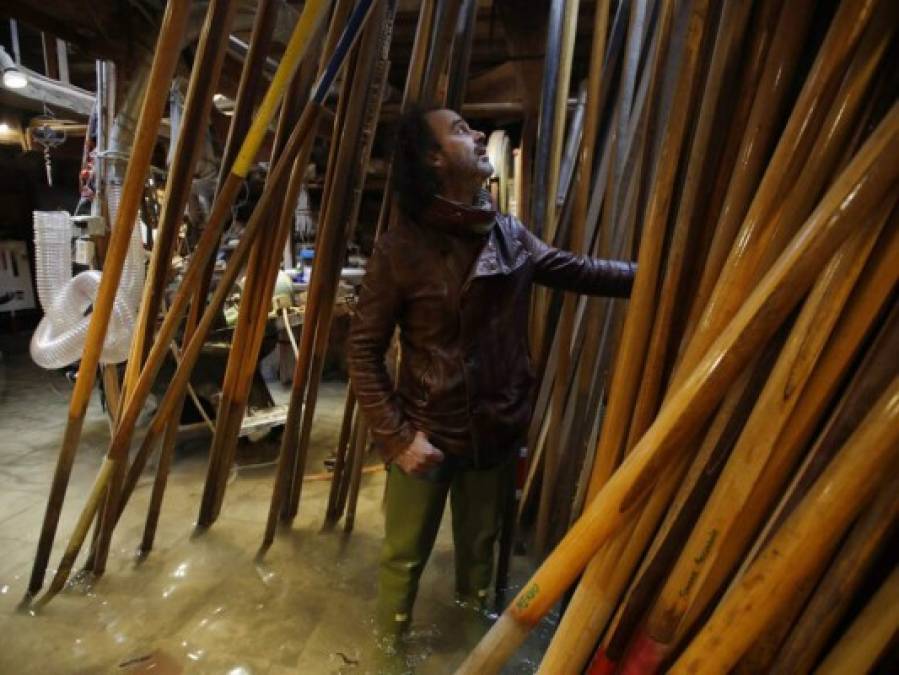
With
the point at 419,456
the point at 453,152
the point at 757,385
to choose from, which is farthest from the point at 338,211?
Answer: the point at 757,385

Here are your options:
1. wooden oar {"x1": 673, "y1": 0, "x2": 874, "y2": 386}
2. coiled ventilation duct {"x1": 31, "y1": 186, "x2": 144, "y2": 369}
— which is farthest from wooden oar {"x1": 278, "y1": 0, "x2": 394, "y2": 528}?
wooden oar {"x1": 673, "y1": 0, "x2": 874, "y2": 386}

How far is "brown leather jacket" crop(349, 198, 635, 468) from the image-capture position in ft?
4.54

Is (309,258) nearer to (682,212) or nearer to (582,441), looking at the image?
(582,441)

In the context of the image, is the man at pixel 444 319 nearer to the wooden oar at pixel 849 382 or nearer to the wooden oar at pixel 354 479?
the wooden oar at pixel 354 479

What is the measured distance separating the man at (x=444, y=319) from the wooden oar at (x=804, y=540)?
0.92 metres

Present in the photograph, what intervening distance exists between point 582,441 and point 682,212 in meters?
1.36

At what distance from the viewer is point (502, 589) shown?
1.97 m

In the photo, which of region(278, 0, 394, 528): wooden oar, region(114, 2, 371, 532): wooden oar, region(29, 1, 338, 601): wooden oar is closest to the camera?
region(29, 1, 338, 601): wooden oar

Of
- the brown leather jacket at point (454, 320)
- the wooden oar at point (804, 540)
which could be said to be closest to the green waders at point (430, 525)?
the brown leather jacket at point (454, 320)

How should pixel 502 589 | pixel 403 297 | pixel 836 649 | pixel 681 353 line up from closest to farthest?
pixel 836 649 → pixel 681 353 → pixel 403 297 → pixel 502 589

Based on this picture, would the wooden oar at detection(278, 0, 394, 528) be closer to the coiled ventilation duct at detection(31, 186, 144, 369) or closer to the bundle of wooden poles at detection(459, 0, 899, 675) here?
the coiled ventilation duct at detection(31, 186, 144, 369)

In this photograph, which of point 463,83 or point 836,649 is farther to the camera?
point 463,83

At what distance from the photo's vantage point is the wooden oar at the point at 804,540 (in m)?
0.50

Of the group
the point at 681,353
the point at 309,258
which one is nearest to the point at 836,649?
the point at 681,353
